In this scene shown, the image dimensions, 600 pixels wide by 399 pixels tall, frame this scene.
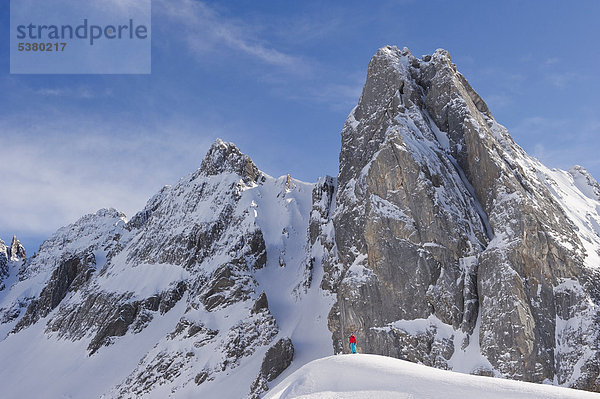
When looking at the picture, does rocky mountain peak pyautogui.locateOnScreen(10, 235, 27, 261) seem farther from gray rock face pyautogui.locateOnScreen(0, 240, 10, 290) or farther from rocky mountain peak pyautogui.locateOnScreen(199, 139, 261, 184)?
rocky mountain peak pyautogui.locateOnScreen(199, 139, 261, 184)

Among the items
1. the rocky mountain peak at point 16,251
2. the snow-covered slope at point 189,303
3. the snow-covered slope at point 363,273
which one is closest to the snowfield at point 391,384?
the snow-covered slope at point 363,273

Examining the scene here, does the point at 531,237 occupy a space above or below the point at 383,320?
above

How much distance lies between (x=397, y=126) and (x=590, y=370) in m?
28.0

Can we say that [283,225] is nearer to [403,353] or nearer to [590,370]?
[403,353]

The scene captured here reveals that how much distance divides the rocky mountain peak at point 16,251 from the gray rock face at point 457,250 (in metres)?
129

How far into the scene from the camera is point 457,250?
147 feet

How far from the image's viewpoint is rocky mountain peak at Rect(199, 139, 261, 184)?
310ft

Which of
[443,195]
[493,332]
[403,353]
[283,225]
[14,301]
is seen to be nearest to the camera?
[493,332]

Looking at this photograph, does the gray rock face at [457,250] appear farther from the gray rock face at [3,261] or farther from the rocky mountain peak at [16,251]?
the rocky mountain peak at [16,251]

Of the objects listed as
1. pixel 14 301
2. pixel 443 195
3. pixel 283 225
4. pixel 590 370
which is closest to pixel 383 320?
pixel 443 195

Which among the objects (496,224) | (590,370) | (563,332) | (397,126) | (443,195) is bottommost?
(590,370)

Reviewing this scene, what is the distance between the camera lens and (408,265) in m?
45.4

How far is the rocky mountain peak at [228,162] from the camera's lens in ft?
310

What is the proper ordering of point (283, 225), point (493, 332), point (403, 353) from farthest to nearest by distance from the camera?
1. point (283, 225)
2. point (403, 353)
3. point (493, 332)
